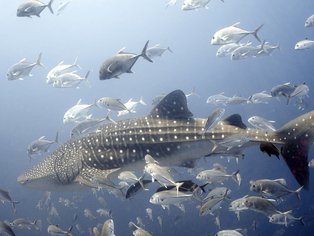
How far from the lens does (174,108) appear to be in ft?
24.1

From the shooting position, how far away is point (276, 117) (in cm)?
5538

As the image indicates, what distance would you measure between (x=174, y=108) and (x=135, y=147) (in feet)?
3.51

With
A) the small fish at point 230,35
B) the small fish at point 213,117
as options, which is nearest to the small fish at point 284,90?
the small fish at point 230,35

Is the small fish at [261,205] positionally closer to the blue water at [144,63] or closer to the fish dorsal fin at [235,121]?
the fish dorsal fin at [235,121]

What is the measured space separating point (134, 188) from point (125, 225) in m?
23.9

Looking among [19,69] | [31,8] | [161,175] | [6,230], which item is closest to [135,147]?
[161,175]

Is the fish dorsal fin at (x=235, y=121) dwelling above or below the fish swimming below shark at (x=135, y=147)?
above

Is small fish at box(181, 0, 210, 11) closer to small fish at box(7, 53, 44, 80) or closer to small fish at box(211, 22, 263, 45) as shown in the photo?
small fish at box(211, 22, 263, 45)

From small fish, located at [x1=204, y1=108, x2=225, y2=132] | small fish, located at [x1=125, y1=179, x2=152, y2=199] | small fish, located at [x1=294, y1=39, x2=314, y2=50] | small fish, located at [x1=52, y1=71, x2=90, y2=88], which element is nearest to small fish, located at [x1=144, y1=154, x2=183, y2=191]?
small fish, located at [x1=125, y1=179, x2=152, y2=199]

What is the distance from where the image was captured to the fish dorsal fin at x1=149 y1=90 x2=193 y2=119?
24.0ft

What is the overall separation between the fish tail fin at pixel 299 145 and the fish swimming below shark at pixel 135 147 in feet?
2.60

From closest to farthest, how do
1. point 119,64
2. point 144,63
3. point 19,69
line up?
point 119,64
point 19,69
point 144,63

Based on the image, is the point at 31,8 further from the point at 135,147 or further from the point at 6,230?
the point at 6,230

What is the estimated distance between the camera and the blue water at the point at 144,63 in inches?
2036
